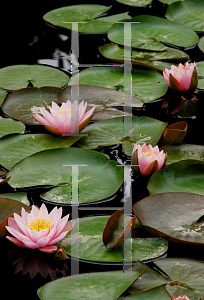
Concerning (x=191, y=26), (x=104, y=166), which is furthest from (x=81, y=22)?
(x=104, y=166)

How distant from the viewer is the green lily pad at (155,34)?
116 inches

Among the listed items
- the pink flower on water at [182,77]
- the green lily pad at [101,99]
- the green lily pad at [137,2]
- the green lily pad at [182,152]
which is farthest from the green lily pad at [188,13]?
the green lily pad at [182,152]

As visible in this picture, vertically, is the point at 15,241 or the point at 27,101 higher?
the point at 27,101

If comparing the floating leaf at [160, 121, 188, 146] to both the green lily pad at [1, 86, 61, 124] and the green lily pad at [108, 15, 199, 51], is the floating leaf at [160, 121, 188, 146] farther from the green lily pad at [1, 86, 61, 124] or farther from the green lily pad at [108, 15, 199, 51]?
the green lily pad at [108, 15, 199, 51]

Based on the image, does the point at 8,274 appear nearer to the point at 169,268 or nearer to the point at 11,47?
the point at 169,268

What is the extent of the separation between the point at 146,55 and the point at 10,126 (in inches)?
50.7

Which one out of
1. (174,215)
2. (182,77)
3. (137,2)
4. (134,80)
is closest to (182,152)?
(174,215)

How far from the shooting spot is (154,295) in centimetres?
115

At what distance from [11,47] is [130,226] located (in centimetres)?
225

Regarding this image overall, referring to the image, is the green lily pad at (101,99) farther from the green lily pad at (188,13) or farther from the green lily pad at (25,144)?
the green lily pad at (188,13)

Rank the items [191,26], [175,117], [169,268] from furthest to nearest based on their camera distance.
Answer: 1. [191,26]
2. [175,117]
3. [169,268]

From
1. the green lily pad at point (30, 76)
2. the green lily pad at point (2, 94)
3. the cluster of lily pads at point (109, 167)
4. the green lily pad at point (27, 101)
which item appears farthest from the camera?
the green lily pad at point (30, 76)

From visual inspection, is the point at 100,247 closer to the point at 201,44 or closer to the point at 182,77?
the point at 182,77

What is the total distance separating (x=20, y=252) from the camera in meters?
1.37
